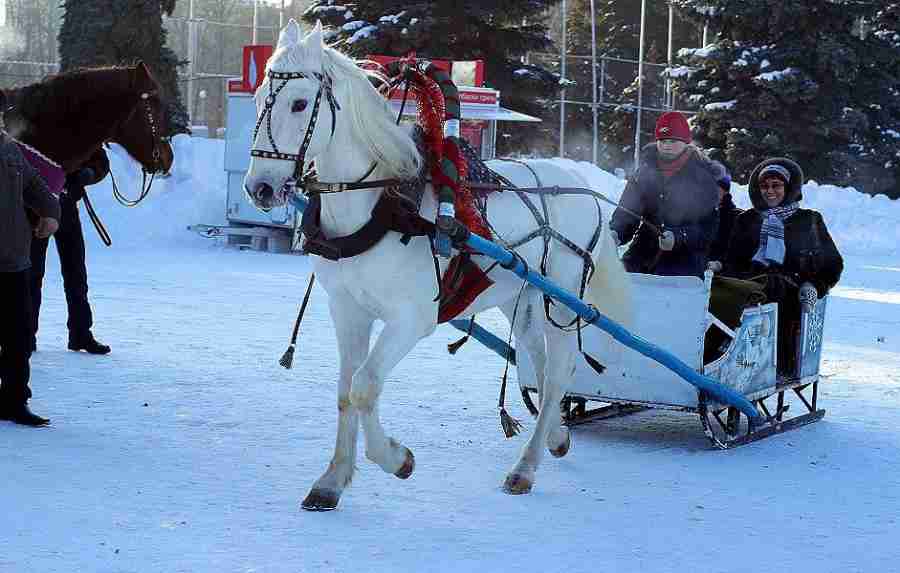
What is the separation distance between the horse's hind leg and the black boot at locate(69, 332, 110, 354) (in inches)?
156

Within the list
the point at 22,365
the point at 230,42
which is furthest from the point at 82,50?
the point at 22,365

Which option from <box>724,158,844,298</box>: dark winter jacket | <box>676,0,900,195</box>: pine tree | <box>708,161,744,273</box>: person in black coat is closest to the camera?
<box>724,158,844,298</box>: dark winter jacket

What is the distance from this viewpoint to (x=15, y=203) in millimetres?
6781

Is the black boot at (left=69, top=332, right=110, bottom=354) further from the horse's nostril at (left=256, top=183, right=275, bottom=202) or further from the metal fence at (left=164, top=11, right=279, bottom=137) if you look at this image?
the metal fence at (left=164, top=11, right=279, bottom=137)

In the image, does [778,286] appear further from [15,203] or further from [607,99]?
[607,99]

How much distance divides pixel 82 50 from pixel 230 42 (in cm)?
1412

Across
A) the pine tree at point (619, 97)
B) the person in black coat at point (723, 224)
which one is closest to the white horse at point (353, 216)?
the person in black coat at point (723, 224)

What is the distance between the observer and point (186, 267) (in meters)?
16.9

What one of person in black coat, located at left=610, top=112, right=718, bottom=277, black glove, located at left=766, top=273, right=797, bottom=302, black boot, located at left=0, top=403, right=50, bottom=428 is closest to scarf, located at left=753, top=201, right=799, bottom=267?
black glove, located at left=766, top=273, right=797, bottom=302

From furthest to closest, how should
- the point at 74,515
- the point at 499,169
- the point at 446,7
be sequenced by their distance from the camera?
1. the point at 446,7
2. the point at 499,169
3. the point at 74,515

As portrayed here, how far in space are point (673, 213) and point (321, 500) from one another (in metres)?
3.14

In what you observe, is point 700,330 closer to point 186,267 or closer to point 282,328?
point 282,328

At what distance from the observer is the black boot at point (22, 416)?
6.96 m

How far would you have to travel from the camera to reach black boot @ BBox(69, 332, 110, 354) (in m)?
9.55
